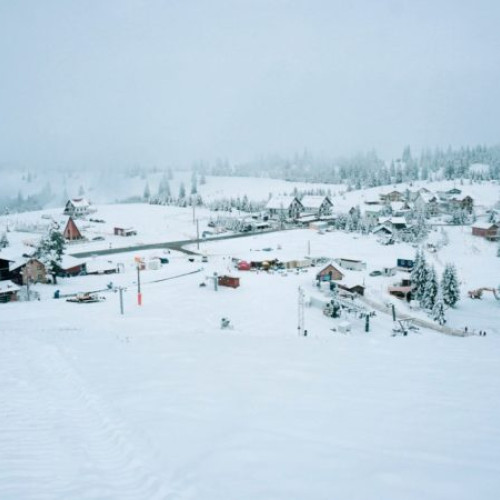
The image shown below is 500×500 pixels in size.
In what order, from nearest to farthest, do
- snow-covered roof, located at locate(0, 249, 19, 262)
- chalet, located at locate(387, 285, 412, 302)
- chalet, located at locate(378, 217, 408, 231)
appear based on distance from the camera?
1. snow-covered roof, located at locate(0, 249, 19, 262)
2. chalet, located at locate(387, 285, 412, 302)
3. chalet, located at locate(378, 217, 408, 231)

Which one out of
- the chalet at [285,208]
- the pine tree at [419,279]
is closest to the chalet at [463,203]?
the chalet at [285,208]

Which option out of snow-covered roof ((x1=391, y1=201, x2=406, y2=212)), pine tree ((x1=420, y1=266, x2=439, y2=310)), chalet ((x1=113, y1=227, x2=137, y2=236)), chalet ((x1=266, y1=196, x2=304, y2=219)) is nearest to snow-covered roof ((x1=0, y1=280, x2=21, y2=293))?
pine tree ((x1=420, y1=266, x2=439, y2=310))

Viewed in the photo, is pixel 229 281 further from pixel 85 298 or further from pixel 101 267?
pixel 101 267

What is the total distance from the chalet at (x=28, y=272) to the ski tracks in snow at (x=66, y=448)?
2892 centimetres

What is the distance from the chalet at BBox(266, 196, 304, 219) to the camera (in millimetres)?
89062

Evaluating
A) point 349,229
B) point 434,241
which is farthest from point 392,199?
point 434,241

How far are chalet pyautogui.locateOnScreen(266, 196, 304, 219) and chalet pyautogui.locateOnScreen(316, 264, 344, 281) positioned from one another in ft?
160

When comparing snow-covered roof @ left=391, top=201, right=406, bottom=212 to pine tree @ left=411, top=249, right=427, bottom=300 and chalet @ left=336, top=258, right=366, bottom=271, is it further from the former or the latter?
pine tree @ left=411, top=249, right=427, bottom=300

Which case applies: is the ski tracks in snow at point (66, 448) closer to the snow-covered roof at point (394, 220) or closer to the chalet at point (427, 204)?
the snow-covered roof at point (394, 220)

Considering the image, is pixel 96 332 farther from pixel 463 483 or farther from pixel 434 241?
pixel 434 241

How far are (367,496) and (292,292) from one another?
2940cm

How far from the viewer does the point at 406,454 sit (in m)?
7.56

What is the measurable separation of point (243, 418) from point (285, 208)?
8147 centimetres

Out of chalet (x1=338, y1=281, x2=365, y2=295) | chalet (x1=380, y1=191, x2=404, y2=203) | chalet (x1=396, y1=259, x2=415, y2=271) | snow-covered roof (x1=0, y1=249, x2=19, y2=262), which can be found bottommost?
chalet (x1=338, y1=281, x2=365, y2=295)
